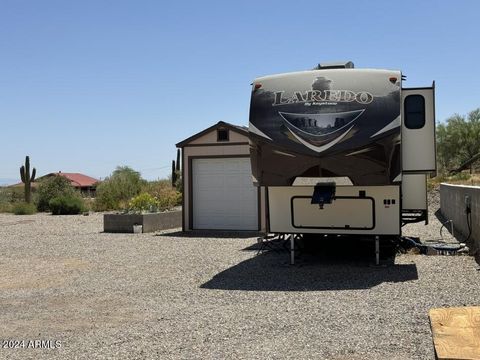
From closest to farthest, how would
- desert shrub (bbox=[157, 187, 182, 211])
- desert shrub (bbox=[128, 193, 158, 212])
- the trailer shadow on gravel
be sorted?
the trailer shadow on gravel → desert shrub (bbox=[128, 193, 158, 212]) → desert shrub (bbox=[157, 187, 182, 211])

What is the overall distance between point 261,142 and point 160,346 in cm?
465

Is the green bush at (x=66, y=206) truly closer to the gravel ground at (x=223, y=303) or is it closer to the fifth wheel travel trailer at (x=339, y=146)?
the gravel ground at (x=223, y=303)

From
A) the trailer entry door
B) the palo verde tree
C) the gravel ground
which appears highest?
the palo verde tree

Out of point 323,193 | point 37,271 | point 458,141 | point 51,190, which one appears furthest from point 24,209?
point 458,141

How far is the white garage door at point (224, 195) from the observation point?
17.5 metres

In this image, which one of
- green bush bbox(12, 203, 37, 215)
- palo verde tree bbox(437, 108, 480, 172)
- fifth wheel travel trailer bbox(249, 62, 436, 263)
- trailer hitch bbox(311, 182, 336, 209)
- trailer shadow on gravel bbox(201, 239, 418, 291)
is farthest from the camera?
palo verde tree bbox(437, 108, 480, 172)

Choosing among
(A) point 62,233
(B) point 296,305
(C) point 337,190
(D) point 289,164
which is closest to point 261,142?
(D) point 289,164

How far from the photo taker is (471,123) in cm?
5034

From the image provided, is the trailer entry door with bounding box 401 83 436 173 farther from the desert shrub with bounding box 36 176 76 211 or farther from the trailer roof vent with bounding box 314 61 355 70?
the desert shrub with bounding box 36 176 76 211

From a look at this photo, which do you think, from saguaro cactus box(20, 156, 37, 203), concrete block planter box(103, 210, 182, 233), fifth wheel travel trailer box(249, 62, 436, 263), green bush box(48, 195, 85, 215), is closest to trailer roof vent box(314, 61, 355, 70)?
fifth wheel travel trailer box(249, 62, 436, 263)

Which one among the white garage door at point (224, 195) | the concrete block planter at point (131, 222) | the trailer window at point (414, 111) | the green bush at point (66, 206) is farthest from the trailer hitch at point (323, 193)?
the green bush at point (66, 206)

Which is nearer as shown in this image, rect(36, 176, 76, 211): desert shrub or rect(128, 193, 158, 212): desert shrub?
rect(128, 193, 158, 212): desert shrub

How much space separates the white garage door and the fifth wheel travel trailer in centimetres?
700

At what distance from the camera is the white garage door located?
17547 mm
